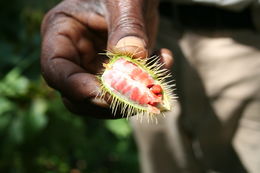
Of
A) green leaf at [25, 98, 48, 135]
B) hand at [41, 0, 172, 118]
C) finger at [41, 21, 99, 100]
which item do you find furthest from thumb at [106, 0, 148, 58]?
green leaf at [25, 98, 48, 135]

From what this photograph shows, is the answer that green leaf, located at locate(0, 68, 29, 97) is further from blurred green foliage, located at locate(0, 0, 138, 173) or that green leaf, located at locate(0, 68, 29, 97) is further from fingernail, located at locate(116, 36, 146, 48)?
fingernail, located at locate(116, 36, 146, 48)

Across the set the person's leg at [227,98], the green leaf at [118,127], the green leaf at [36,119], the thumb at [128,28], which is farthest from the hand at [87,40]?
the green leaf at [118,127]

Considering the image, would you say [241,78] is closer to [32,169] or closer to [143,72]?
[143,72]

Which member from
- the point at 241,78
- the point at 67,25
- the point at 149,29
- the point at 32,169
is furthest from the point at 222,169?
the point at 32,169

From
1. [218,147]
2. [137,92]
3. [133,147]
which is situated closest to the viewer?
[137,92]

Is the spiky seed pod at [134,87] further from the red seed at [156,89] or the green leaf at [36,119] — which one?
the green leaf at [36,119]

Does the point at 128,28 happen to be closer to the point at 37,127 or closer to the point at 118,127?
the point at 37,127

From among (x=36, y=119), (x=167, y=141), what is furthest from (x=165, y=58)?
(x=36, y=119)

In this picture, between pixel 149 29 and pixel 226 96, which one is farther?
pixel 226 96
